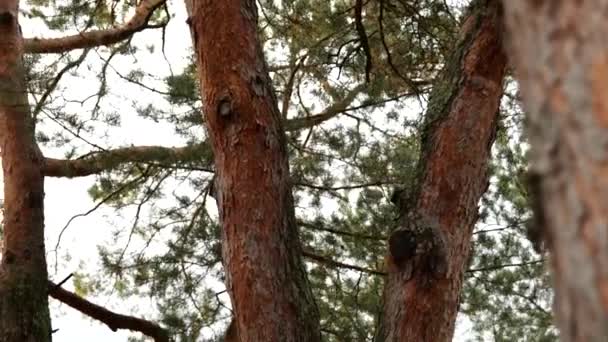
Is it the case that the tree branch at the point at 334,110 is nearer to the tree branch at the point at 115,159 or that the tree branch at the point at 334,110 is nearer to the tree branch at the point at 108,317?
the tree branch at the point at 115,159

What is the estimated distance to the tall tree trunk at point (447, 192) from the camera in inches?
75.4

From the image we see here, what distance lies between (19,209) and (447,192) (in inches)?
67.2

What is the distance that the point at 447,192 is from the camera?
79.1 inches

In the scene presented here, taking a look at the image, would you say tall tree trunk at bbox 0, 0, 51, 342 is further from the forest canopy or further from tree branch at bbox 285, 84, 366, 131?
tree branch at bbox 285, 84, 366, 131

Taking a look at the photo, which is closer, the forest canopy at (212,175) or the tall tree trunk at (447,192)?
the tall tree trunk at (447,192)

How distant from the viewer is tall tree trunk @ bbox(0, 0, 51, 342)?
113 inches

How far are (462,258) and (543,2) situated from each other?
155 centimetres

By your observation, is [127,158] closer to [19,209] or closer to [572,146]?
[19,209]

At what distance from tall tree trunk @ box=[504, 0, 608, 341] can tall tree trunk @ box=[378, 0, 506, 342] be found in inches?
55.2

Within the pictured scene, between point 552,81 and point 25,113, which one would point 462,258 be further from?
point 25,113

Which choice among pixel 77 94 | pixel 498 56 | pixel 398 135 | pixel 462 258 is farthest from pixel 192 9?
pixel 398 135

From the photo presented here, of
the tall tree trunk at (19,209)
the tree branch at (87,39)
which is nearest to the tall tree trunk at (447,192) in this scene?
the tall tree trunk at (19,209)

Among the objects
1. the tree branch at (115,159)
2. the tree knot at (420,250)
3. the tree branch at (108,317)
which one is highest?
the tree branch at (115,159)

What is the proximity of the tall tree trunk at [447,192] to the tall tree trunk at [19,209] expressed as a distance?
4.57 feet
